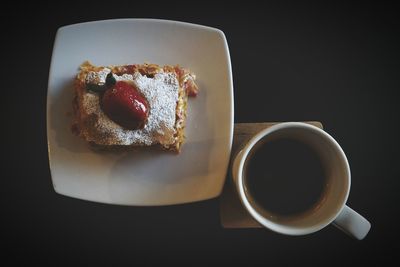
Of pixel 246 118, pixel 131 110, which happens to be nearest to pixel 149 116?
pixel 131 110

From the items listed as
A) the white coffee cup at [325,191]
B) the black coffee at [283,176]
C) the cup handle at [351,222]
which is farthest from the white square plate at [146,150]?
the cup handle at [351,222]

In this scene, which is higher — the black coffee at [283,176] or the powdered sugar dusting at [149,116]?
the powdered sugar dusting at [149,116]

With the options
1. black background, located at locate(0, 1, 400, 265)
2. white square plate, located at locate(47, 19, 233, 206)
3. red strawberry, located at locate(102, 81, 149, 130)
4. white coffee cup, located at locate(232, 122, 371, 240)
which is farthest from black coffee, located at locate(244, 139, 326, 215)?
red strawberry, located at locate(102, 81, 149, 130)

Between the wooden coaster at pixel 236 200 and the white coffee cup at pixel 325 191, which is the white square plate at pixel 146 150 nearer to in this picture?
the wooden coaster at pixel 236 200

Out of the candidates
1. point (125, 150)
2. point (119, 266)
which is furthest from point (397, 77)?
point (119, 266)

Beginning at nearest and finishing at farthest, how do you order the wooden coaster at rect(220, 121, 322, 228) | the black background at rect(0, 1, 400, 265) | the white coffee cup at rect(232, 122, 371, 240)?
the white coffee cup at rect(232, 122, 371, 240) < the wooden coaster at rect(220, 121, 322, 228) < the black background at rect(0, 1, 400, 265)

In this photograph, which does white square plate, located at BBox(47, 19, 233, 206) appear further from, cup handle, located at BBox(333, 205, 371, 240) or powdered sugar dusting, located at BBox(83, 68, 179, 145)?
cup handle, located at BBox(333, 205, 371, 240)

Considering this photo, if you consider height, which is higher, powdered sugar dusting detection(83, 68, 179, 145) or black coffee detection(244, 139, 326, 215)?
powdered sugar dusting detection(83, 68, 179, 145)
